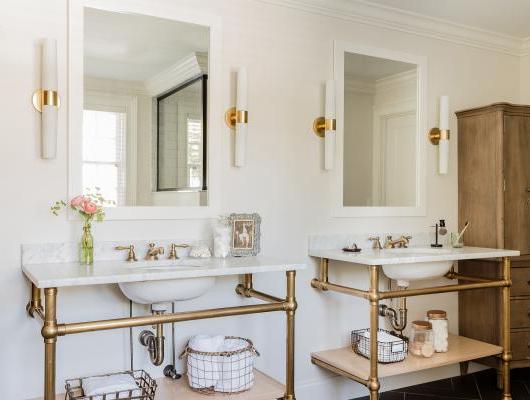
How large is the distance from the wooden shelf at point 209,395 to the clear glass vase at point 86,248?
57cm

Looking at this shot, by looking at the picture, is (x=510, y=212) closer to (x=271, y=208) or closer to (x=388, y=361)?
(x=388, y=361)

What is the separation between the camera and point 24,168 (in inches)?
87.9

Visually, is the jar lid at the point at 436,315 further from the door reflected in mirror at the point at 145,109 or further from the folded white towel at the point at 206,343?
the door reflected in mirror at the point at 145,109

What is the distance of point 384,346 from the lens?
9.03 ft

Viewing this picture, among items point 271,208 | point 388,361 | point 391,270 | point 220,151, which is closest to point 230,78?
point 220,151

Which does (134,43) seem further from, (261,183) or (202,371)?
(202,371)

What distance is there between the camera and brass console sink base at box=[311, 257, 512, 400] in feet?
8.23

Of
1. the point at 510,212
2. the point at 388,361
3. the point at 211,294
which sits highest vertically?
the point at 510,212

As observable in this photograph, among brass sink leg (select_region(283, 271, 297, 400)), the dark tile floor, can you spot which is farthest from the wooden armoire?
brass sink leg (select_region(283, 271, 297, 400))

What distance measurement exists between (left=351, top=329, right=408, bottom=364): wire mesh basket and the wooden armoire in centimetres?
71

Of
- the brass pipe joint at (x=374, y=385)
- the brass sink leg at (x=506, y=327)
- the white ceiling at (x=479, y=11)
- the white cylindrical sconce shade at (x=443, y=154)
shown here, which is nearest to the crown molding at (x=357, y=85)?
the white ceiling at (x=479, y=11)

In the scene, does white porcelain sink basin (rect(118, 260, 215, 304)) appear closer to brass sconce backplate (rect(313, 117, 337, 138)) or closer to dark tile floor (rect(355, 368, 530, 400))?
brass sconce backplate (rect(313, 117, 337, 138))

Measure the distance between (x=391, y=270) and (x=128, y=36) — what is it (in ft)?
5.44

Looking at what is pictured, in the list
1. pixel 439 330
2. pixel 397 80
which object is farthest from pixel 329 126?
pixel 439 330
